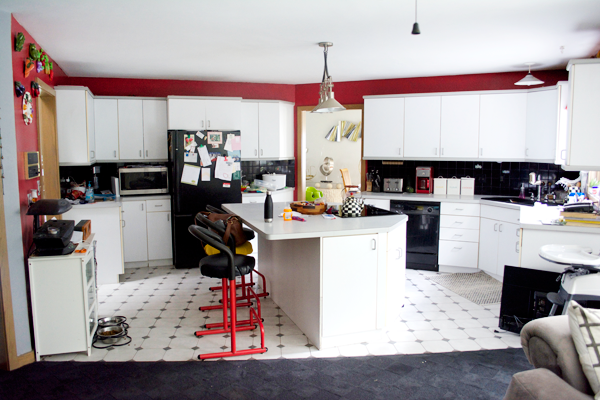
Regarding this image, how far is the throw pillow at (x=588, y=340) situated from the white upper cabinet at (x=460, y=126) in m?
A: 3.80

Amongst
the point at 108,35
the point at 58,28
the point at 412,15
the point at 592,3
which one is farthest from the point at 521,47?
the point at 58,28

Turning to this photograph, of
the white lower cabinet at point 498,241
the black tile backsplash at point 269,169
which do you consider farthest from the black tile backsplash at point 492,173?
the black tile backsplash at point 269,169

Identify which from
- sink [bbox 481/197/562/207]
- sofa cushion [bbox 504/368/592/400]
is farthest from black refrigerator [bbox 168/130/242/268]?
sofa cushion [bbox 504/368/592/400]

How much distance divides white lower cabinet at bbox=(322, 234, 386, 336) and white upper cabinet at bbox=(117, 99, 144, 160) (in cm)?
348

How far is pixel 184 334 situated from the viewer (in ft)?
11.5

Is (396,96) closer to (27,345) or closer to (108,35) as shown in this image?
(108,35)

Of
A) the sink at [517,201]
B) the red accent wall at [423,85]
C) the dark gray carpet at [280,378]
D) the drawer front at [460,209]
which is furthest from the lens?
the red accent wall at [423,85]

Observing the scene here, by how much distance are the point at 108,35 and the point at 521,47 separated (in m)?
3.78

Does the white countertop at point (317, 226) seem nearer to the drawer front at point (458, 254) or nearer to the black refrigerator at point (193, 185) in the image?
the black refrigerator at point (193, 185)

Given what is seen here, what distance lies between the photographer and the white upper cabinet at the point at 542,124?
481cm

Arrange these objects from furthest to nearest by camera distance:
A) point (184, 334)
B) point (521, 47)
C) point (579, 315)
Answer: point (521, 47)
point (184, 334)
point (579, 315)

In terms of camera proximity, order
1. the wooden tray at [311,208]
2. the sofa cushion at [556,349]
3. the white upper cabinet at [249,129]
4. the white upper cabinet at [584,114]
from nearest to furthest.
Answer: the sofa cushion at [556,349]
the white upper cabinet at [584,114]
the wooden tray at [311,208]
the white upper cabinet at [249,129]

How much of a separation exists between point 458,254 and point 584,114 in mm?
2164

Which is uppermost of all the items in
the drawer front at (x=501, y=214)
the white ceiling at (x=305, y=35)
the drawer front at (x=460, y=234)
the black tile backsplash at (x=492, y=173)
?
the white ceiling at (x=305, y=35)
